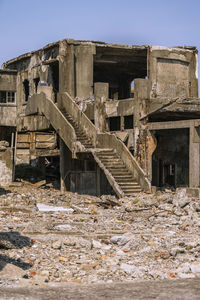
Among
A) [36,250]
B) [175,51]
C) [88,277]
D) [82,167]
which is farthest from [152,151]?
[88,277]

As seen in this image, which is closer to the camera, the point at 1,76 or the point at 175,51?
the point at 175,51

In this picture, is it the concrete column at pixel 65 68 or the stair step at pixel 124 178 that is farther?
the concrete column at pixel 65 68

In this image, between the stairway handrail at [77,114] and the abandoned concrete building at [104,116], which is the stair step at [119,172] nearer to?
the abandoned concrete building at [104,116]

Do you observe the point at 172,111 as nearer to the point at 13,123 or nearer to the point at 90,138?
the point at 90,138

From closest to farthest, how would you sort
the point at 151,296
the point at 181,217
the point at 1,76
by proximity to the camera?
the point at 151,296
the point at 181,217
the point at 1,76

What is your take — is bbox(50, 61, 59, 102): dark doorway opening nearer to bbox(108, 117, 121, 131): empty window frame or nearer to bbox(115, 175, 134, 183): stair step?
bbox(108, 117, 121, 131): empty window frame

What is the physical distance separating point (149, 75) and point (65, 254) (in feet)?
60.8

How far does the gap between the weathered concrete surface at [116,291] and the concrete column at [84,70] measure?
20370mm

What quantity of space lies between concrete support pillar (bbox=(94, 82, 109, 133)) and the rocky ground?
776 centimetres

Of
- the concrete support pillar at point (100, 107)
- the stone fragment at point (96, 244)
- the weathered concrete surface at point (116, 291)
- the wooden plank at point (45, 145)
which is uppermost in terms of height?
the concrete support pillar at point (100, 107)

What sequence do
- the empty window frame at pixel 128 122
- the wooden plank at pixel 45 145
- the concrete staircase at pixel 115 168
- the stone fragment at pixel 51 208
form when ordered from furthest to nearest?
the wooden plank at pixel 45 145
the empty window frame at pixel 128 122
the concrete staircase at pixel 115 168
the stone fragment at pixel 51 208

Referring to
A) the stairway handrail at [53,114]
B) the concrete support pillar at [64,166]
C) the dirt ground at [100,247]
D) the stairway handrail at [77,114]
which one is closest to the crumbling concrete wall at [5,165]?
the stairway handrail at [53,114]

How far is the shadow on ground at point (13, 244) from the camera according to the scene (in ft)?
31.4

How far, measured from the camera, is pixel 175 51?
28453mm
